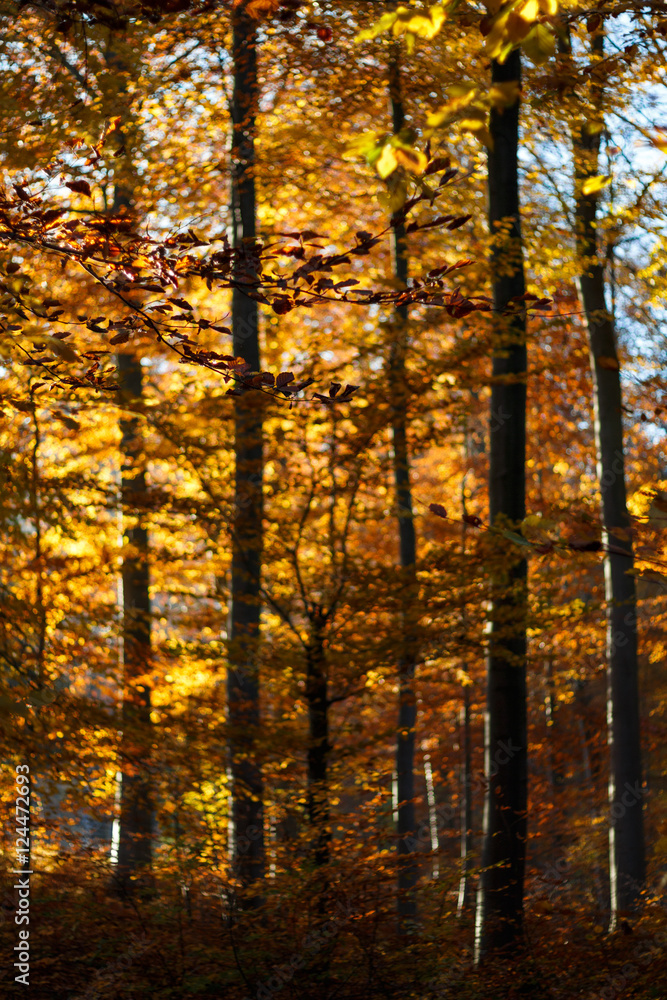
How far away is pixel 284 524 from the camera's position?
611 centimetres

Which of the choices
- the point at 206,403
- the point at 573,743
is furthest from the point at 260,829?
the point at 573,743

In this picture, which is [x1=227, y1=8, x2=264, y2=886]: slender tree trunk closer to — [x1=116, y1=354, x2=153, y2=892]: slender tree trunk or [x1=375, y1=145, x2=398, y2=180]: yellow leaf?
[x1=116, y1=354, x2=153, y2=892]: slender tree trunk

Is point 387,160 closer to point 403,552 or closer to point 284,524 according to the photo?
point 284,524

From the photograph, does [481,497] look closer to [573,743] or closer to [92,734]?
[573,743]

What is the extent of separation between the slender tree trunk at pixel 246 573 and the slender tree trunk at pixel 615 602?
3.01 metres

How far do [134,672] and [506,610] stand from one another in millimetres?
3061

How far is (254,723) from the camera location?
6.05m

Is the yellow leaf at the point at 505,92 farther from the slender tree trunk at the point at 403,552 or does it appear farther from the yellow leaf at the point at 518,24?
the slender tree trunk at the point at 403,552

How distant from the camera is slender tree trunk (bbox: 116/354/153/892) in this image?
17.1ft

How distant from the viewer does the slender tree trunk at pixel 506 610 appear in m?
5.40

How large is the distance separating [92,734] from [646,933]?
400 cm

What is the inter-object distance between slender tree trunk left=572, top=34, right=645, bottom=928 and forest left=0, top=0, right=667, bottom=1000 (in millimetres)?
35

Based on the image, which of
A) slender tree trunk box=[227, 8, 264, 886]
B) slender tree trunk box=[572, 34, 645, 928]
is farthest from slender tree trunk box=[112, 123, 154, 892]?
slender tree trunk box=[572, 34, 645, 928]

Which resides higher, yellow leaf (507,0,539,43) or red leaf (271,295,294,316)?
yellow leaf (507,0,539,43)
